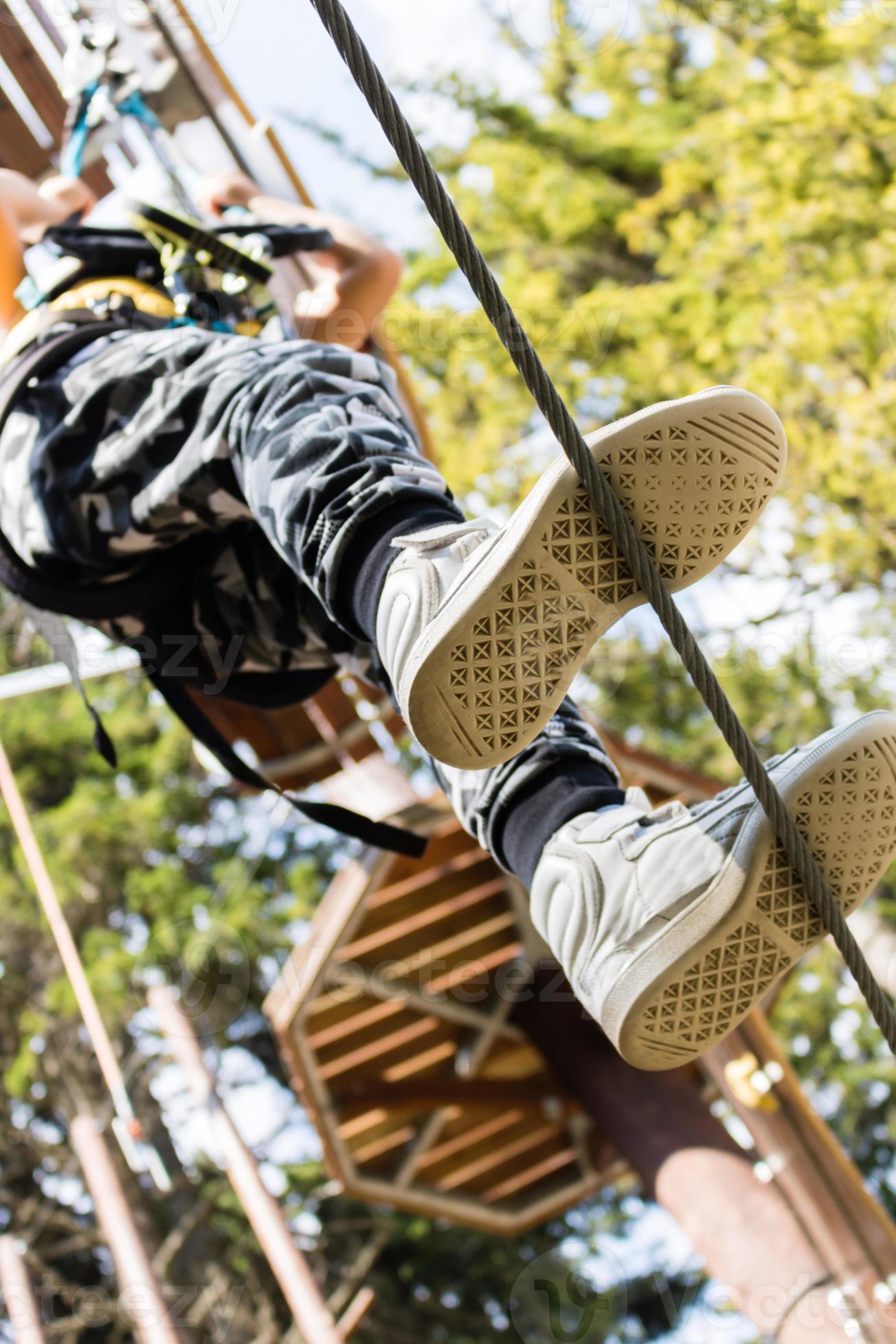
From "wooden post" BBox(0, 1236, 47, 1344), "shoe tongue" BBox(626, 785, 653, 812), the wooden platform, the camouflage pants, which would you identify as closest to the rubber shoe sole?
"shoe tongue" BBox(626, 785, 653, 812)

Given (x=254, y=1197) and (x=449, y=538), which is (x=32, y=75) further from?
(x=254, y=1197)

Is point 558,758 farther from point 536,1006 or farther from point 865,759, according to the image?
point 536,1006

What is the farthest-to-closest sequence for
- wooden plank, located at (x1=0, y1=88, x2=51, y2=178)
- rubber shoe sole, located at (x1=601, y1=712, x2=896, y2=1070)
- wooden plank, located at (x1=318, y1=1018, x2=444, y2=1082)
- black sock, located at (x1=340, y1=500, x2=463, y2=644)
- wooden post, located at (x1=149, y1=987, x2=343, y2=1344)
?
wooden plank, located at (x1=318, y1=1018, x2=444, y2=1082) → wooden plank, located at (x1=0, y1=88, x2=51, y2=178) → wooden post, located at (x1=149, y1=987, x2=343, y2=1344) → black sock, located at (x1=340, y1=500, x2=463, y2=644) → rubber shoe sole, located at (x1=601, y1=712, x2=896, y2=1070)

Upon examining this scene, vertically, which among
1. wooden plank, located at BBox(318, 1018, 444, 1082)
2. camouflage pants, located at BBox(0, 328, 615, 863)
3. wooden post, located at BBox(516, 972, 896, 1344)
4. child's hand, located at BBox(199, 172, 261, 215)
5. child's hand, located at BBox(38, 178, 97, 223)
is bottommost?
wooden post, located at BBox(516, 972, 896, 1344)

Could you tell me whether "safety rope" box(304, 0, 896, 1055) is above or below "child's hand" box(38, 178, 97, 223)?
below

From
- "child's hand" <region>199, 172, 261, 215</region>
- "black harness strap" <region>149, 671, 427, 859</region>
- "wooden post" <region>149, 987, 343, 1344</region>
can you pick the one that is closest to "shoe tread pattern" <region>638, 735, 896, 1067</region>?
"black harness strap" <region>149, 671, 427, 859</region>

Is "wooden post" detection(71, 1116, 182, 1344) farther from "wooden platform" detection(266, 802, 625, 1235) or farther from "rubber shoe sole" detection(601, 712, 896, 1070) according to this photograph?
"rubber shoe sole" detection(601, 712, 896, 1070)

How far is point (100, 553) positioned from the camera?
1.87m

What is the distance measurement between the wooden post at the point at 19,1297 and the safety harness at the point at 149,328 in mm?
3089

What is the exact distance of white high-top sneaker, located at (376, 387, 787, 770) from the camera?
3.66ft

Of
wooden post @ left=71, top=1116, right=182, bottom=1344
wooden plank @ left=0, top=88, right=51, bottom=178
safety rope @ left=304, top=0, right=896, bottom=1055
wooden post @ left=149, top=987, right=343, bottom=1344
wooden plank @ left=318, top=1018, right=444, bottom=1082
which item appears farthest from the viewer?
wooden plank @ left=318, top=1018, right=444, bottom=1082

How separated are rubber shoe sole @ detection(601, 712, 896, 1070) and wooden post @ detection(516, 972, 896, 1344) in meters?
2.79

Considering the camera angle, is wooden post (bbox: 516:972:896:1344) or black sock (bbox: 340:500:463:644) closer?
black sock (bbox: 340:500:463:644)

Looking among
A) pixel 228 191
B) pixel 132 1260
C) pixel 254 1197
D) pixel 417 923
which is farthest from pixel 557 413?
pixel 132 1260
